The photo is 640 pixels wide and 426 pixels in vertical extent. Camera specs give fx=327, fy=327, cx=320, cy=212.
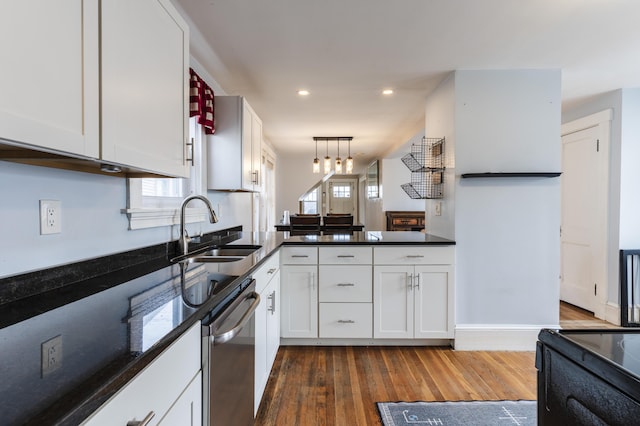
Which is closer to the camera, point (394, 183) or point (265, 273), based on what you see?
point (265, 273)

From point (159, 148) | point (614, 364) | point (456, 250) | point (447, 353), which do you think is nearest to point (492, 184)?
point (456, 250)

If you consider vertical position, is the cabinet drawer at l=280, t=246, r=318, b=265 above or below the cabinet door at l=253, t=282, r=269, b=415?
above

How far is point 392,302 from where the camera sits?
8.82 feet

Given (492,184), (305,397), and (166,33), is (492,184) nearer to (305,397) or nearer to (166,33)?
(305,397)

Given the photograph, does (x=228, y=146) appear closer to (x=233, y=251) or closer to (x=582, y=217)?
(x=233, y=251)

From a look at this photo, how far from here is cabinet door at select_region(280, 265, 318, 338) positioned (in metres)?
2.72

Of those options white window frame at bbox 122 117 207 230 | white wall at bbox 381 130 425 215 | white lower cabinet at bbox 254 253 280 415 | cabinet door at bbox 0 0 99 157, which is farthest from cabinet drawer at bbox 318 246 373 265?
white wall at bbox 381 130 425 215

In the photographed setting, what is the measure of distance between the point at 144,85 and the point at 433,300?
8.08 feet

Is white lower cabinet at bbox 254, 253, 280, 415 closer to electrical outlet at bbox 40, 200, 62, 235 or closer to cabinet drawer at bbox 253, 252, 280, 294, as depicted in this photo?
cabinet drawer at bbox 253, 252, 280, 294

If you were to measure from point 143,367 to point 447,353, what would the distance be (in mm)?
2569

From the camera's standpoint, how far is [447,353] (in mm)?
2648

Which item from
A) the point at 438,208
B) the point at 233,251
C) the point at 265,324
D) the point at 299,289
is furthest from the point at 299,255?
the point at 438,208

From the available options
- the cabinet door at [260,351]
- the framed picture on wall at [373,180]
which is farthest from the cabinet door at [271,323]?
the framed picture on wall at [373,180]

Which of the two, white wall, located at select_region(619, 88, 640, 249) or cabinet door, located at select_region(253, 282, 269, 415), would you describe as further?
white wall, located at select_region(619, 88, 640, 249)
